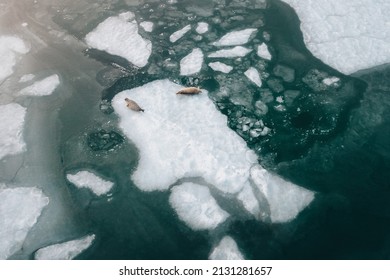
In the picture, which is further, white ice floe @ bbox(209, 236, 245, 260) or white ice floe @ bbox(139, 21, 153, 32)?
white ice floe @ bbox(139, 21, 153, 32)

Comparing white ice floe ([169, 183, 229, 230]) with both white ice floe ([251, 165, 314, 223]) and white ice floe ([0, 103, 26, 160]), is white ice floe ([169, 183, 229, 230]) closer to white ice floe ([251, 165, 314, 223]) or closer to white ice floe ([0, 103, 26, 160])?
white ice floe ([251, 165, 314, 223])

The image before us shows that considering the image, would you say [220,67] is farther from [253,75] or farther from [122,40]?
[122,40]

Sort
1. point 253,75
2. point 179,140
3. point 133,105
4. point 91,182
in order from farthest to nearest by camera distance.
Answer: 1. point 253,75
2. point 133,105
3. point 179,140
4. point 91,182

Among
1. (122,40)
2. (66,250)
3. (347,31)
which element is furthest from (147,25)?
(66,250)

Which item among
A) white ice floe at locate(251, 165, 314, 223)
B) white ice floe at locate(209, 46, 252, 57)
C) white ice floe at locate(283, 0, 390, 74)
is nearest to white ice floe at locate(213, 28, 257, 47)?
white ice floe at locate(209, 46, 252, 57)

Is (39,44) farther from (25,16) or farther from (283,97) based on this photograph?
(283,97)
